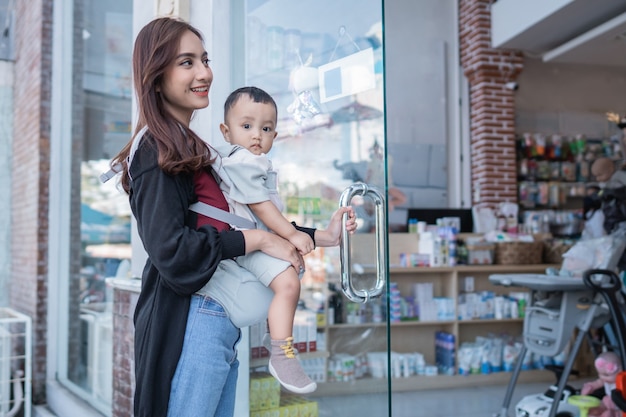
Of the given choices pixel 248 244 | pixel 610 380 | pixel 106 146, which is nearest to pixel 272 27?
pixel 248 244

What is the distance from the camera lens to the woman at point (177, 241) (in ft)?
4.44

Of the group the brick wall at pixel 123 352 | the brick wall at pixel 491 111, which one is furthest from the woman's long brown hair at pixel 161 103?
the brick wall at pixel 491 111

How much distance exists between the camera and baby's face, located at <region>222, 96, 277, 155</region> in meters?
1.53

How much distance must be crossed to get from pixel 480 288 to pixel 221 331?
15.5 ft

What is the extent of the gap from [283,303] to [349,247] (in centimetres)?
32

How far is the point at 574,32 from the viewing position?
22.0 feet

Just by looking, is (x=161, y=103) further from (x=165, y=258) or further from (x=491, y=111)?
(x=491, y=111)

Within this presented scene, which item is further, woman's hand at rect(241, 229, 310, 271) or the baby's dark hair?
the baby's dark hair

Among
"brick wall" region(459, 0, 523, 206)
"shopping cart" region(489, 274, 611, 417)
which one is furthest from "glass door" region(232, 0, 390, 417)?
"brick wall" region(459, 0, 523, 206)

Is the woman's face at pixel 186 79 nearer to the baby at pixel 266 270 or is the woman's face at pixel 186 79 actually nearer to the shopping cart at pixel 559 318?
the baby at pixel 266 270

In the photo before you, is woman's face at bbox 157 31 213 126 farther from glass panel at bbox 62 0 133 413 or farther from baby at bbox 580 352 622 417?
baby at bbox 580 352 622 417

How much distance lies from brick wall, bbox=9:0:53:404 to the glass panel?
0.65 ft

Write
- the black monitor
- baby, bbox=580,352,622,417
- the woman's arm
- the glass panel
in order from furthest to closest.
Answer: the black monitor → the glass panel → baby, bbox=580,352,622,417 → the woman's arm

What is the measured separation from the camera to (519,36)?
6750 millimetres
